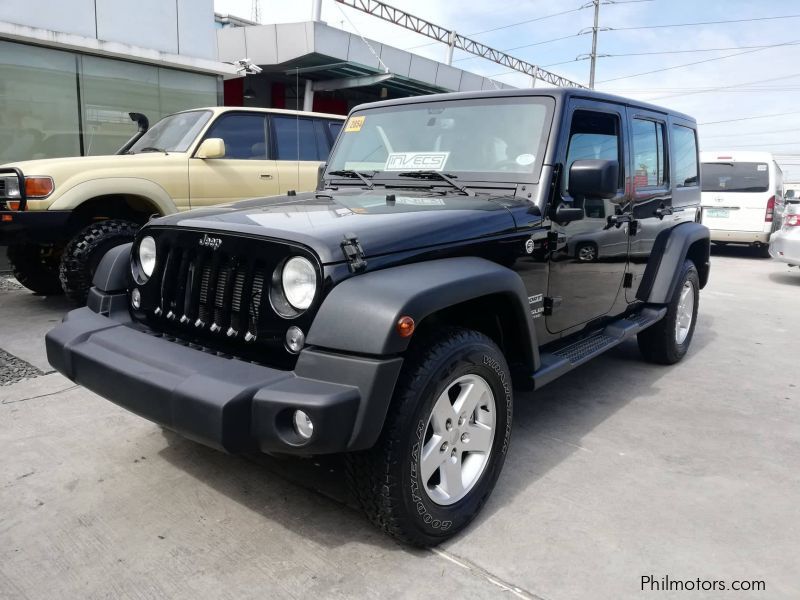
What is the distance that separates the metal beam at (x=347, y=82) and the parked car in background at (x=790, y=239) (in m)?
9.71

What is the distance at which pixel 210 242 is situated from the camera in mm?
2514

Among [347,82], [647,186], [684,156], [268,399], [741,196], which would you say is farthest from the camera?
[347,82]

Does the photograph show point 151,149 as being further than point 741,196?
No

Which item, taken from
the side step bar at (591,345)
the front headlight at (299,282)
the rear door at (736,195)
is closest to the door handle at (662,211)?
the side step bar at (591,345)

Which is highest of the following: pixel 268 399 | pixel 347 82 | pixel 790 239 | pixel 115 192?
pixel 347 82

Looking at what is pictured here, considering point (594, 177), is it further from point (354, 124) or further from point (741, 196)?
point (741, 196)

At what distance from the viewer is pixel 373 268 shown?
2271 mm

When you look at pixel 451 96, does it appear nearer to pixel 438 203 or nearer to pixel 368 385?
pixel 438 203

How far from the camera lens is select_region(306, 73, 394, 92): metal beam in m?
15.8

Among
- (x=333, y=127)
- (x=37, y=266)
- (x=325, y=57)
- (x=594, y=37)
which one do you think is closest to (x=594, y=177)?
(x=333, y=127)

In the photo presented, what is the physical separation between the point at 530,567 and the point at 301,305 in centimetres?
126

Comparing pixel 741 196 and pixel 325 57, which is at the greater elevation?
pixel 325 57

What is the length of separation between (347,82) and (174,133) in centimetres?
1066

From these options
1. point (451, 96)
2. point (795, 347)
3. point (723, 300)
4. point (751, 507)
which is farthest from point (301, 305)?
point (723, 300)
